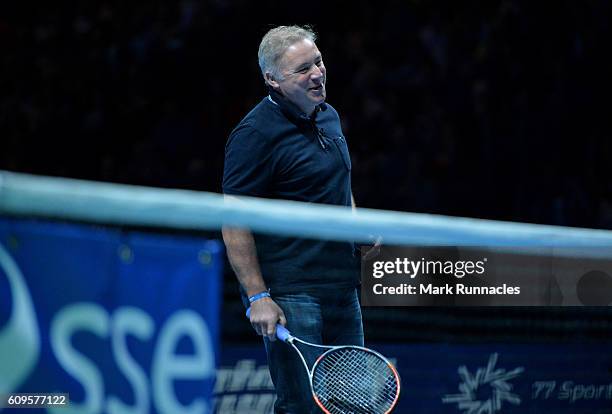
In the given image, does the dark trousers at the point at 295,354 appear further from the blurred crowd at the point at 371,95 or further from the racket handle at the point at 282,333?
the blurred crowd at the point at 371,95

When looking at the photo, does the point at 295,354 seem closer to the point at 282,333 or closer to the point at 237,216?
the point at 282,333

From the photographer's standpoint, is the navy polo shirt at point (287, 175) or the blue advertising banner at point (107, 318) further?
the navy polo shirt at point (287, 175)

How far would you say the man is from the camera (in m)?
2.96

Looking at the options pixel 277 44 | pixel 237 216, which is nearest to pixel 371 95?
pixel 277 44

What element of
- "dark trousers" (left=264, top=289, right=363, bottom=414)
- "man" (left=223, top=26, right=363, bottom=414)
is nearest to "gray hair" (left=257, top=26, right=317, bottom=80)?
"man" (left=223, top=26, right=363, bottom=414)

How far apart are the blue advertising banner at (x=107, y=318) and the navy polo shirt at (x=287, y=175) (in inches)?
30.9

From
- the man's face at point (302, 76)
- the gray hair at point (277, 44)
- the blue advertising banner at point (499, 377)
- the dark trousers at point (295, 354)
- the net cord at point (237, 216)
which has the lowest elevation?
the blue advertising banner at point (499, 377)

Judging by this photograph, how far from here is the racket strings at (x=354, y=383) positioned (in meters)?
2.97

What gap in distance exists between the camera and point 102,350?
2033 millimetres

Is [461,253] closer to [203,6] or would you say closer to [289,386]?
[289,386]

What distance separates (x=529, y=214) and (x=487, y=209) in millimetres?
266

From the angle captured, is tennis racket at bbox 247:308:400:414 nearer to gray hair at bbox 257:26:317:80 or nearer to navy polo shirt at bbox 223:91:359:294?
navy polo shirt at bbox 223:91:359:294

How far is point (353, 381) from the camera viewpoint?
3002mm

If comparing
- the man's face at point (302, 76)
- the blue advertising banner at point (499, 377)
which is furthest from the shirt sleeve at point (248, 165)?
the blue advertising banner at point (499, 377)
